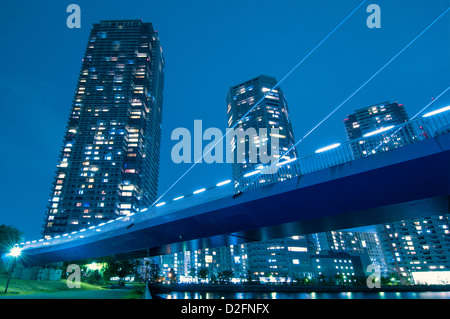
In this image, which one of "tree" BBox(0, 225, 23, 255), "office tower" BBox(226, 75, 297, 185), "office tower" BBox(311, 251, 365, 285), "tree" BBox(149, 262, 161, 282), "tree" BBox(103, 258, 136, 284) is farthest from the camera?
"office tower" BBox(226, 75, 297, 185)

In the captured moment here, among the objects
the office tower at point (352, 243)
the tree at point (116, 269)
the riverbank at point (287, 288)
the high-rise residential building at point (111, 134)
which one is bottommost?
the riverbank at point (287, 288)

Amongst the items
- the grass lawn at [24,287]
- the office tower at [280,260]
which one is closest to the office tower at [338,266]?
Answer: the office tower at [280,260]

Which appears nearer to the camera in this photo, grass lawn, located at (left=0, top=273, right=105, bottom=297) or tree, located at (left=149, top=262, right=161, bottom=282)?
grass lawn, located at (left=0, top=273, right=105, bottom=297)

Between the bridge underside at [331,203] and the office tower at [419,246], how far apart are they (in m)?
116

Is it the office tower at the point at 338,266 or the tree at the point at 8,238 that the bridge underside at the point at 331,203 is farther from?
the office tower at the point at 338,266

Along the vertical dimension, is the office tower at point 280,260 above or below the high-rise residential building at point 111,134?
below

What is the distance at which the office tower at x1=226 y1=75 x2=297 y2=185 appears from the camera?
14188 centimetres

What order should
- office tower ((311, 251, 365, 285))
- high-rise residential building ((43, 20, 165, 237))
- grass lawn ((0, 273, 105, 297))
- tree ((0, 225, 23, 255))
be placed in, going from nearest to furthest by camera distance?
1. grass lawn ((0, 273, 105, 297))
2. tree ((0, 225, 23, 255))
3. office tower ((311, 251, 365, 285))
4. high-rise residential building ((43, 20, 165, 237))

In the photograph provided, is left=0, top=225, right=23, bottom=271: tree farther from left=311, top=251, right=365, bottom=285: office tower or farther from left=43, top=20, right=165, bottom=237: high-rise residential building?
left=311, top=251, right=365, bottom=285: office tower

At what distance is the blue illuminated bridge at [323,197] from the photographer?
583 inches

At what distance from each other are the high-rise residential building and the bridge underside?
106574 mm

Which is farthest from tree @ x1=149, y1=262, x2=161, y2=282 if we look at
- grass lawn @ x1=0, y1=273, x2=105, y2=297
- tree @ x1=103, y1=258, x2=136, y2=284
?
grass lawn @ x1=0, y1=273, x2=105, y2=297

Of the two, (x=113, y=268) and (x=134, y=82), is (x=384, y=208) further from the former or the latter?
(x=134, y=82)

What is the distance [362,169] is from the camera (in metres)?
15.5
